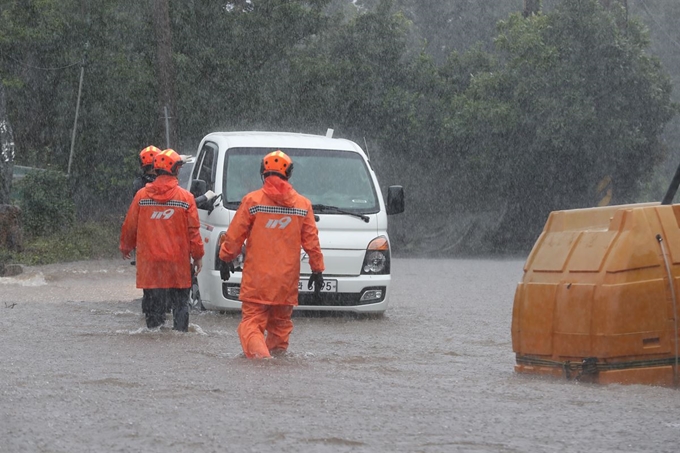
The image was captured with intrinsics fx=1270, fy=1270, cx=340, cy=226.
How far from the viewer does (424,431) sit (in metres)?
6.05

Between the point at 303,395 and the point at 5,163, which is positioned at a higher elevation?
the point at 5,163

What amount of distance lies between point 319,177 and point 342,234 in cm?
91

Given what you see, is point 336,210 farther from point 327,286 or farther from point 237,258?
point 237,258

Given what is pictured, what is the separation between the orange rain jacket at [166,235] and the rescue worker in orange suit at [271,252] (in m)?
1.25

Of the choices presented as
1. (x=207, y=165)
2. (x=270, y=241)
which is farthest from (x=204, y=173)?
(x=270, y=241)

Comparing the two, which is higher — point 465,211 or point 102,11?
point 102,11

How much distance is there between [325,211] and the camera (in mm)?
12797

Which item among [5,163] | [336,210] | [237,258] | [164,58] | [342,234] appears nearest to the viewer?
[237,258]

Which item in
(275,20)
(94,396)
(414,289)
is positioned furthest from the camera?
(275,20)

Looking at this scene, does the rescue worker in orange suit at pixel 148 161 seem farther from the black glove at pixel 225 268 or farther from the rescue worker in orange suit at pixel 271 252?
the rescue worker in orange suit at pixel 271 252

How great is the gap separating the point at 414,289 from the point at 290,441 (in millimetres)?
13000

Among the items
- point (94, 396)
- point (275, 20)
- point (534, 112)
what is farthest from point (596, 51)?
point (94, 396)

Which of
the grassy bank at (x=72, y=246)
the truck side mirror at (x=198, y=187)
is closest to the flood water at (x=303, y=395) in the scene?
the truck side mirror at (x=198, y=187)

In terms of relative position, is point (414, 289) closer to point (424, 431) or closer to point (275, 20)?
point (424, 431)
